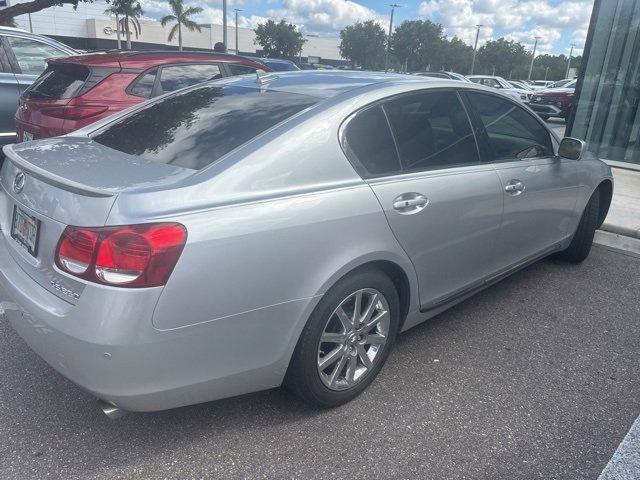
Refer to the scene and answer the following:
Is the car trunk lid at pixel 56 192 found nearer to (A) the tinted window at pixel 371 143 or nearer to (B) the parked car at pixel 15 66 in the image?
(A) the tinted window at pixel 371 143

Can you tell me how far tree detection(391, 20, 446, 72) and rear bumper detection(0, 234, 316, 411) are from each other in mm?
63584

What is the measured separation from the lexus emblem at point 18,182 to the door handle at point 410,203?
1721 millimetres

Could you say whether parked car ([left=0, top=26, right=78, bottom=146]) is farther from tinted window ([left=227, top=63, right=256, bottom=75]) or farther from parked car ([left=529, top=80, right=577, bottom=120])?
parked car ([left=529, top=80, right=577, bottom=120])

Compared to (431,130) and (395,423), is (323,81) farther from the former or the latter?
(395,423)

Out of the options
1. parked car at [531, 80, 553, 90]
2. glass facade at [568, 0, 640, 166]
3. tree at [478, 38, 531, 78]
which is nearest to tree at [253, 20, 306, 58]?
tree at [478, 38, 531, 78]

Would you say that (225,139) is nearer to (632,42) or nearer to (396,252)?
(396,252)

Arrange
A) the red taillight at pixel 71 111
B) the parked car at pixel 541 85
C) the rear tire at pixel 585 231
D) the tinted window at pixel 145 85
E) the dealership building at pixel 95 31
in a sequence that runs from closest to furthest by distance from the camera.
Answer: the rear tire at pixel 585 231, the red taillight at pixel 71 111, the tinted window at pixel 145 85, the parked car at pixel 541 85, the dealership building at pixel 95 31

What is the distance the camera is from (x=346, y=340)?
8.45 ft

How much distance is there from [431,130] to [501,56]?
67199mm

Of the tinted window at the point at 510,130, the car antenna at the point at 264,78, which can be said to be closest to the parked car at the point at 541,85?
the tinted window at the point at 510,130

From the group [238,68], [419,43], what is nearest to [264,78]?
[238,68]

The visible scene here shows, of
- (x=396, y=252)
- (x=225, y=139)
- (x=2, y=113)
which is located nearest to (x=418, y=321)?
(x=396, y=252)

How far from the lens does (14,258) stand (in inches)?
93.7

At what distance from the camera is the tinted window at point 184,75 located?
5426 millimetres
